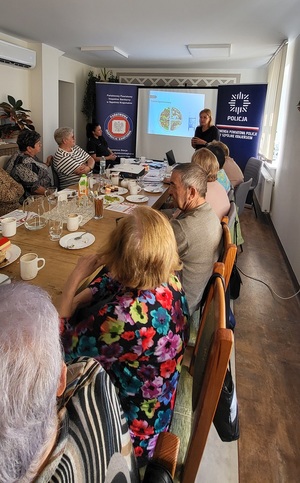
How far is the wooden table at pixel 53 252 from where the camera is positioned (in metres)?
1.37

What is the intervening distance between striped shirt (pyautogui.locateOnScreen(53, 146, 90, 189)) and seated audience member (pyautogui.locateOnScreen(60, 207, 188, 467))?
8.30 feet

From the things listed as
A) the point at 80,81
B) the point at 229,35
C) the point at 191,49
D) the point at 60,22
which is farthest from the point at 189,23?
the point at 80,81

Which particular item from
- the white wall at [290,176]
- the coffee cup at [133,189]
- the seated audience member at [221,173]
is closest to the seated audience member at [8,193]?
the coffee cup at [133,189]

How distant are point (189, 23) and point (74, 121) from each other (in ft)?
12.9

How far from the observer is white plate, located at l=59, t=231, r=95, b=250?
67.0 inches

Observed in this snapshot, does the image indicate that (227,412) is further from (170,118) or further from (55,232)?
(170,118)

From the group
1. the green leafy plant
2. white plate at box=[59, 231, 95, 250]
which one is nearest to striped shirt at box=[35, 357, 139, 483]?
white plate at box=[59, 231, 95, 250]

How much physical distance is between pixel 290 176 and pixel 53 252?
3.03 metres

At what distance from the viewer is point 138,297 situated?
3.11ft

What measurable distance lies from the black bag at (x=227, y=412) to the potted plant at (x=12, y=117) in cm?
503

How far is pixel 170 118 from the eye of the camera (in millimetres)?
6898

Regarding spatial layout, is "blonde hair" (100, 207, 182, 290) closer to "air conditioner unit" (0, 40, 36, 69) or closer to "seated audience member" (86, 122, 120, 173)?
"seated audience member" (86, 122, 120, 173)

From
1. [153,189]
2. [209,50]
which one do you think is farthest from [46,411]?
[209,50]

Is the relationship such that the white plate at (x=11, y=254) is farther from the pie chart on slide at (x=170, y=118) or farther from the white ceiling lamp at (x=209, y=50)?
the pie chart on slide at (x=170, y=118)
